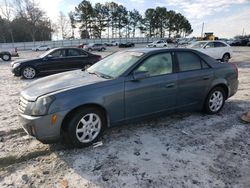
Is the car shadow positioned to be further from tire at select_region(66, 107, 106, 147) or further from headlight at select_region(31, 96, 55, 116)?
headlight at select_region(31, 96, 55, 116)

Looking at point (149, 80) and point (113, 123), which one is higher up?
point (149, 80)

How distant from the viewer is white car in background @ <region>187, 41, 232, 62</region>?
45.9 feet

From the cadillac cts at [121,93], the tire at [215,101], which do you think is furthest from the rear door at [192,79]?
the tire at [215,101]

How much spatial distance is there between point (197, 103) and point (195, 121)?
0.38m

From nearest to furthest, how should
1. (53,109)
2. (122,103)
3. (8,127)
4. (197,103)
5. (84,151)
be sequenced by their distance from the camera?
1. (53,109)
2. (84,151)
3. (122,103)
4. (8,127)
5. (197,103)

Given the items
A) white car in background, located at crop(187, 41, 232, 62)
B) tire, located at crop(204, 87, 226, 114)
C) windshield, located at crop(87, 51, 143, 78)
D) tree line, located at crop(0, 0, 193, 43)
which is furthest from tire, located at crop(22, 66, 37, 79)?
tree line, located at crop(0, 0, 193, 43)

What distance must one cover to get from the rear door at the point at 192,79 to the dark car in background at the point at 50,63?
276 inches

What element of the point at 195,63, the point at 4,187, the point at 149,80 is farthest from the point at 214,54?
the point at 4,187

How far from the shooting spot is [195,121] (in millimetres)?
4676

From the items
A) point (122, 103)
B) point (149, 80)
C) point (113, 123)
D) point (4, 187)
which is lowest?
→ point (4, 187)

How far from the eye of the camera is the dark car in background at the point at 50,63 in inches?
389

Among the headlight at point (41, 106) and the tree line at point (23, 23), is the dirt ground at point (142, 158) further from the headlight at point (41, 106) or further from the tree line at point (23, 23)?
the tree line at point (23, 23)

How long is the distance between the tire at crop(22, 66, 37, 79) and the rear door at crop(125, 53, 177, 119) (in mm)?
7431

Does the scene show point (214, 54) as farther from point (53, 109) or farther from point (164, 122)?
point (53, 109)
